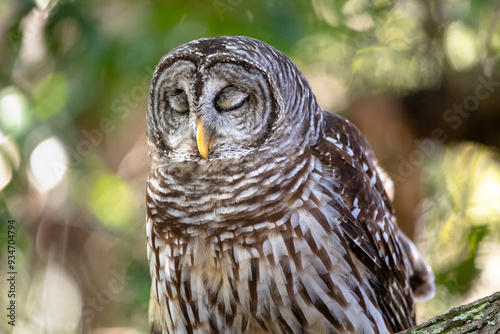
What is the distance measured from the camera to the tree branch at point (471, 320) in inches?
74.1

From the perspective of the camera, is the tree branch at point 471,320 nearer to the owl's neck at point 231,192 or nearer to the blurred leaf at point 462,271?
the owl's neck at point 231,192

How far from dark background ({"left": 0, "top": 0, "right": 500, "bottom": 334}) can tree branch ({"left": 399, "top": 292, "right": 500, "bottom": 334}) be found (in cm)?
231

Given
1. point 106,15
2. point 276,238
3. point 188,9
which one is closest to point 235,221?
point 276,238

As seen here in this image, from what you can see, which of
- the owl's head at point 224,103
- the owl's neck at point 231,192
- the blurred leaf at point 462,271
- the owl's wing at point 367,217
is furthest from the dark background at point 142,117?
the owl's neck at point 231,192

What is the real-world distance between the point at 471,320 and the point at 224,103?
135cm

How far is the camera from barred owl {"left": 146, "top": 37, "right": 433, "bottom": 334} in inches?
105

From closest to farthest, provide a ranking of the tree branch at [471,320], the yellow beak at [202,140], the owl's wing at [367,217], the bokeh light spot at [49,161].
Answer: the tree branch at [471,320] → the yellow beak at [202,140] → the owl's wing at [367,217] → the bokeh light spot at [49,161]

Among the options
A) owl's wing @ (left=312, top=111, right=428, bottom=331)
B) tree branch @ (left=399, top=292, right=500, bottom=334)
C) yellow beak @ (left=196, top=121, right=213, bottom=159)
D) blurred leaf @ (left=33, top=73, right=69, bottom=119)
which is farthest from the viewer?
blurred leaf @ (left=33, top=73, right=69, bottom=119)

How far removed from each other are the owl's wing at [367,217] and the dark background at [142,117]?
1.05 meters

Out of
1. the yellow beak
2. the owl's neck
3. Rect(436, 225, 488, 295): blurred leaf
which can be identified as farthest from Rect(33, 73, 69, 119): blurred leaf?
Rect(436, 225, 488, 295): blurred leaf

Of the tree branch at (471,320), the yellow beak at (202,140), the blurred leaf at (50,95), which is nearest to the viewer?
the tree branch at (471,320)

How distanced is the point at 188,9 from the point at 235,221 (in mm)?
1932

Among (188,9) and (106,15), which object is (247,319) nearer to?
(188,9)

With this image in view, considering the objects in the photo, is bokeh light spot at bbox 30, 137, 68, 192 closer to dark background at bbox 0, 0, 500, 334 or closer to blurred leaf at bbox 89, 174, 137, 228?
dark background at bbox 0, 0, 500, 334
